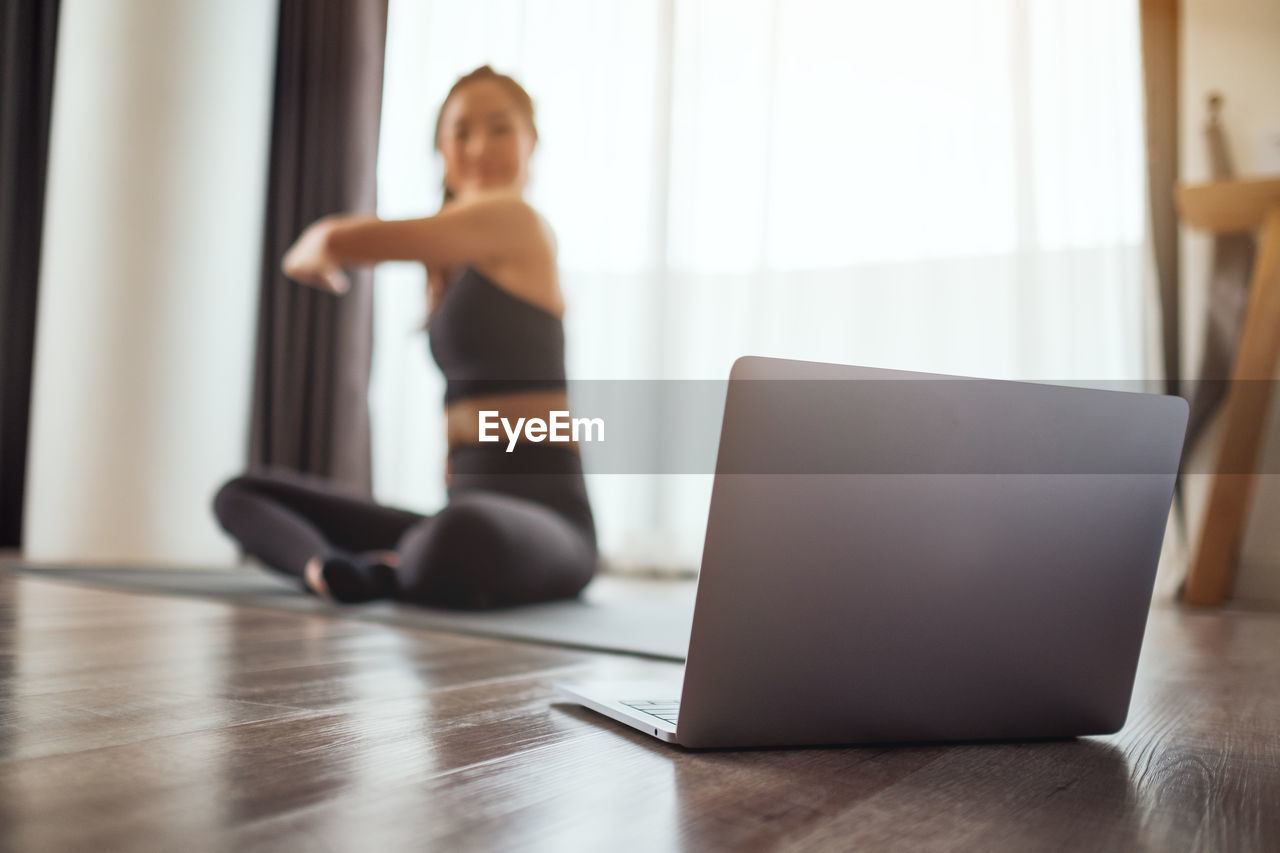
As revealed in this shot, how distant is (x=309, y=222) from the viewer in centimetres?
358

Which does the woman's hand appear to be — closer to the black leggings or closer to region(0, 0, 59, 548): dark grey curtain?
the black leggings

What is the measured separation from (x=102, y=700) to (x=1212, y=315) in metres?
2.62

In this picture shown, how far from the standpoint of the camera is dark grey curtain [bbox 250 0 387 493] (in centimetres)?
346

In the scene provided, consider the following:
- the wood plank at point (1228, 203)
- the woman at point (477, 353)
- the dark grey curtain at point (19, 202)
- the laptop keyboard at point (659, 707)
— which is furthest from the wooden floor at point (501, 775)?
the dark grey curtain at point (19, 202)

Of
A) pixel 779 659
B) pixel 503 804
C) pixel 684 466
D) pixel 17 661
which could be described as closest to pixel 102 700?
pixel 17 661

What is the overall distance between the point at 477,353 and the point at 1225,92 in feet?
6.85

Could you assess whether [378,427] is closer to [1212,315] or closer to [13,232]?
[13,232]

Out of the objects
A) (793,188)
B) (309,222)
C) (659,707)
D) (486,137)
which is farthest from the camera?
(309,222)

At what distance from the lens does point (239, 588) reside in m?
2.01

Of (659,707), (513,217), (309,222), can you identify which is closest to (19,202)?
(309,222)

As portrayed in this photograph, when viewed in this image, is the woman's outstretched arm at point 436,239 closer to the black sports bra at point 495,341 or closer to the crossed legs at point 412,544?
the black sports bra at point 495,341

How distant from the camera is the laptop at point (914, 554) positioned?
1.98 feet

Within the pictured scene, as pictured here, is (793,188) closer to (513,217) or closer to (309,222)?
(513,217)

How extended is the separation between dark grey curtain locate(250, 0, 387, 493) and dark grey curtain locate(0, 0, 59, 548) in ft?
2.33
